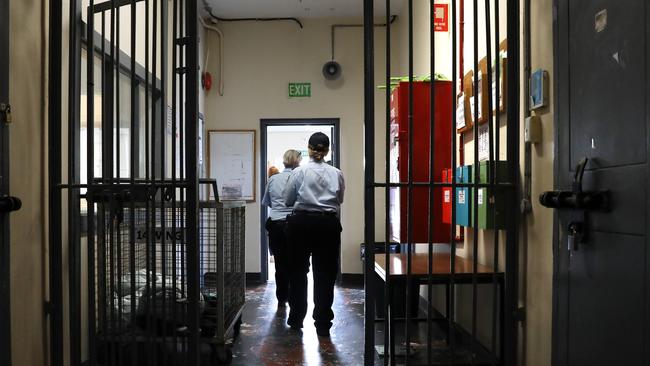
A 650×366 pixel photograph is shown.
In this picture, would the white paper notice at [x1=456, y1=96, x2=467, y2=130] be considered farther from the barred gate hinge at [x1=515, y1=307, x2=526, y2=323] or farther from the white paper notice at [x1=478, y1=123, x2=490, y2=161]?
the barred gate hinge at [x1=515, y1=307, x2=526, y2=323]

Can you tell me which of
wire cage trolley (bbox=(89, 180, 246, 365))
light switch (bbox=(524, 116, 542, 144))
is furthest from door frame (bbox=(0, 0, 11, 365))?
light switch (bbox=(524, 116, 542, 144))

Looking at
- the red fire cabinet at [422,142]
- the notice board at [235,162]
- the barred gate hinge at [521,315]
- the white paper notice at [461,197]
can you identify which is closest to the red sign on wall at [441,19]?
the red fire cabinet at [422,142]

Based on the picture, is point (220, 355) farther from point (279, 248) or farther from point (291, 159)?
point (291, 159)

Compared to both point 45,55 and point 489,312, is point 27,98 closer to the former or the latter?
point 45,55

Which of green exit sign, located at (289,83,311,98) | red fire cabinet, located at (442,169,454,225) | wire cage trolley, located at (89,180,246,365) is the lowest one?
wire cage trolley, located at (89,180,246,365)

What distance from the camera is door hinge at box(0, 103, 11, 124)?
1.81m

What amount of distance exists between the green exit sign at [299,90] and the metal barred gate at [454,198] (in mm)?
2089

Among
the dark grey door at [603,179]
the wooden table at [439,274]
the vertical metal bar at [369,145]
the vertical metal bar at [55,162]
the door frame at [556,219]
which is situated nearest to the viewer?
the dark grey door at [603,179]

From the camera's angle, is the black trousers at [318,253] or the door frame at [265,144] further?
the door frame at [265,144]

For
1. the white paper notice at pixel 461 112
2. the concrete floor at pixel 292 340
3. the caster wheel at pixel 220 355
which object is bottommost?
the concrete floor at pixel 292 340

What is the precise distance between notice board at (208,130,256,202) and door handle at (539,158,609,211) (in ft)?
14.1

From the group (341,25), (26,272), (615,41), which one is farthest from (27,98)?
(341,25)

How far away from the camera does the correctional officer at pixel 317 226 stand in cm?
331

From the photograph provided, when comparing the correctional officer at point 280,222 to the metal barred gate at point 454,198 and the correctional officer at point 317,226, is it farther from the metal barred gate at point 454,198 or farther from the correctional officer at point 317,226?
the metal barred gate at point 454,198
